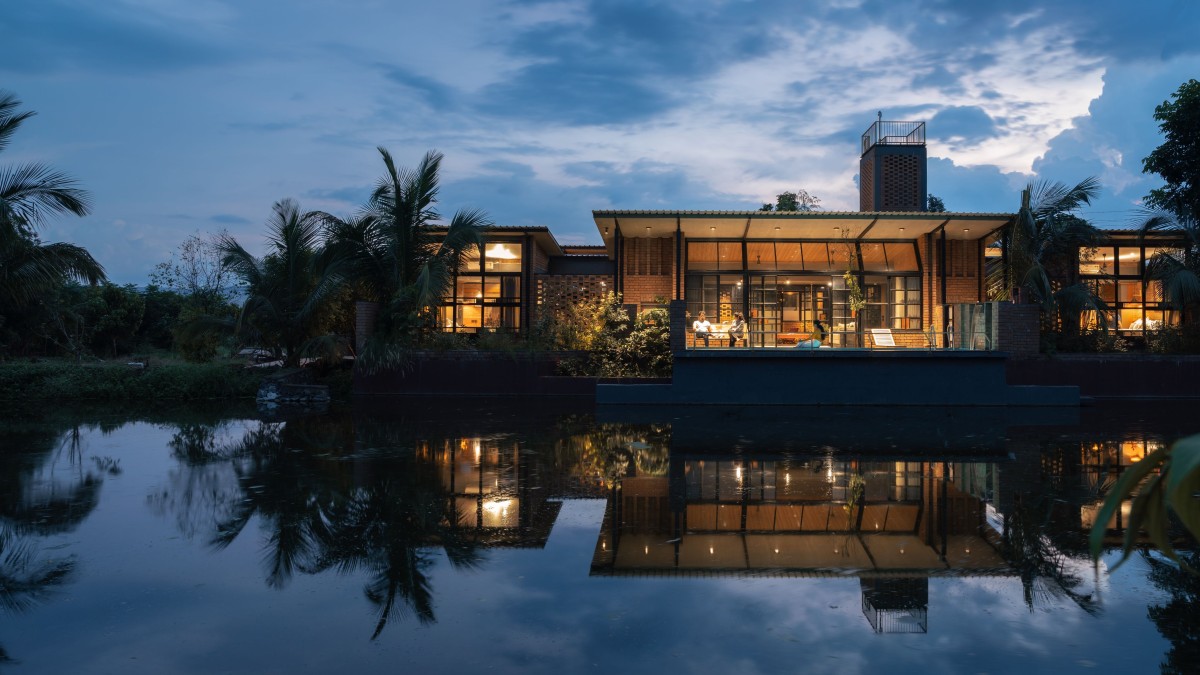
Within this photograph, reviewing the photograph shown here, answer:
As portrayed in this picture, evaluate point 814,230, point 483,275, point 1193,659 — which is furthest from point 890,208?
point 1193,659

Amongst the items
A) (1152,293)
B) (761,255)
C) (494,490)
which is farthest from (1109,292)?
(494,490)

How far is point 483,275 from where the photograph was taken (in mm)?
26062

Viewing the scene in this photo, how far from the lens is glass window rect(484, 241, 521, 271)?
1025 inches

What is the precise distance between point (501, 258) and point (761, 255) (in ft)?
24.7

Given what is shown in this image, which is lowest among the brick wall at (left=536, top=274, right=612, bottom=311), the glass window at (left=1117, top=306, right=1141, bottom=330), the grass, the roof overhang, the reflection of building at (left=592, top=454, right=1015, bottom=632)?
the reflection of building at (left=592, top=454, right=1015, bottom=632)

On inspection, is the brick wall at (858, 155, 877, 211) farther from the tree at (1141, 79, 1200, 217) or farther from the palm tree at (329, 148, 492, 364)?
the palm tree at (329, 148, 492, 364)

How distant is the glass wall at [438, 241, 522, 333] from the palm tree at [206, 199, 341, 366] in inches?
221

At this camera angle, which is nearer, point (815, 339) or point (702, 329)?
point (815, 339)

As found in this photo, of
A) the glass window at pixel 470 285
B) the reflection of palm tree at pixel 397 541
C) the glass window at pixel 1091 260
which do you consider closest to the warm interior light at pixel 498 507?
the reflection of palm tree at pixel 397 541

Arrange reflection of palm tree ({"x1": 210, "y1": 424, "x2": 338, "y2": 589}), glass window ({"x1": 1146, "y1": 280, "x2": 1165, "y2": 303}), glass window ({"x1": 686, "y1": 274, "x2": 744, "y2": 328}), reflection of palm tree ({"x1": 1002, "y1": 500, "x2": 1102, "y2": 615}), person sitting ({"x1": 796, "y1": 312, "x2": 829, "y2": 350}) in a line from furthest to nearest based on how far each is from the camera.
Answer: glass window ({"x1": 1146, "y1": 280, "x2": 1165, "y2": 303}) → glass window ({"x1": 686, "y1": 274, "x2": 744, "y2": 328}) → person sitting ({"x1": 796, "y1": 312, "x2": 829, "y2": 350}) → reflection of palm tree ({"x1": 210, "y1": 424, "x2": 338, "y2": 589}) → reflection of palm tree ({"x1": 1002, "y1": 500, "x2": 1102, "y2": 615})

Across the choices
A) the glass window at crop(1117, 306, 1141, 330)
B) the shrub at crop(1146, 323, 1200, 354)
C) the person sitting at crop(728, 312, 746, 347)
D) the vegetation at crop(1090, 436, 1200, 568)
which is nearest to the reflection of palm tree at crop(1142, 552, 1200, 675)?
the vegetation at crop(1090, 436, 1200, 568)

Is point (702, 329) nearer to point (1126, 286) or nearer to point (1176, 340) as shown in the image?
point (1176, 340)

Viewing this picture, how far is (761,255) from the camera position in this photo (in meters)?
24.5

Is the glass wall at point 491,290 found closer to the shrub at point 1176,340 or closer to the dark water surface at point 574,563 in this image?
the dark water surface at point 574,563
